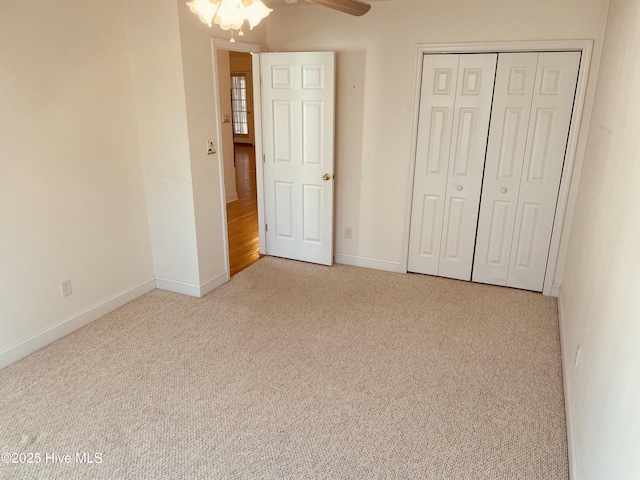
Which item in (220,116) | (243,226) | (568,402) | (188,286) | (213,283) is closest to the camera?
(568,402)

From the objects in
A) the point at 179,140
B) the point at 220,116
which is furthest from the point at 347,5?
the point at 179,140

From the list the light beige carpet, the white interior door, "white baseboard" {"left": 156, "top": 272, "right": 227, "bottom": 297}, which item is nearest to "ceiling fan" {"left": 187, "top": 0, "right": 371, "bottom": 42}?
the light beige carpet

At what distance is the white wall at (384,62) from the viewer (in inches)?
133

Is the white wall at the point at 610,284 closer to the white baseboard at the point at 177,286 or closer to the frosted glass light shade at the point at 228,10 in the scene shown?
the frosted glass light shade at the point at 228,10

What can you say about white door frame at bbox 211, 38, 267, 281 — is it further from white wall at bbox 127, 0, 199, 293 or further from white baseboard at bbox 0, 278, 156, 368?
white baseboard at bbox 0, 278, 156, 368

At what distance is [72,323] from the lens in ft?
10.7

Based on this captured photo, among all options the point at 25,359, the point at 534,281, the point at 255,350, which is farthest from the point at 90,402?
the point at 534,281

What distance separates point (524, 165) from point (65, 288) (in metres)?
3.64

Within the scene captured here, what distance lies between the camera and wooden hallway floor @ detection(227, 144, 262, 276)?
470 cm

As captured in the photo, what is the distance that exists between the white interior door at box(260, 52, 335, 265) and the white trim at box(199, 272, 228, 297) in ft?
2.64

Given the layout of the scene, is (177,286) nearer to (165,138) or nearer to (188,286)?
(188,286)

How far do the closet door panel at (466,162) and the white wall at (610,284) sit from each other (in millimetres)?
832


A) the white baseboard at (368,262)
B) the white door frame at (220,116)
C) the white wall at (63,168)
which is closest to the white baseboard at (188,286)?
the white door frame at (220,116)

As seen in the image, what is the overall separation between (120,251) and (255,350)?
1445 millimetres
